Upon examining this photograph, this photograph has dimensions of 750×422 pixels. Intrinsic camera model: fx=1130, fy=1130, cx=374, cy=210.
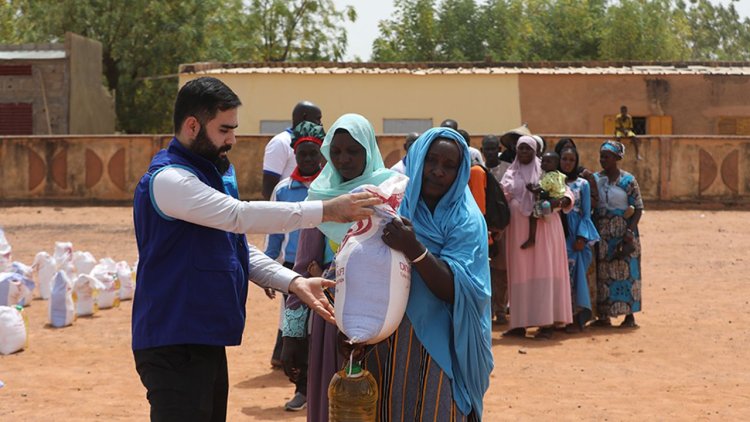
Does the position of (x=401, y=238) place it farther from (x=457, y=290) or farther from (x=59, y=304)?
(x=59, y=304)

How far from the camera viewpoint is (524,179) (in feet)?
31.8

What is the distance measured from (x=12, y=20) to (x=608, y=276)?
34.8 meters

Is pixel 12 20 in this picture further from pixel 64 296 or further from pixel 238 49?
pixel 64 296

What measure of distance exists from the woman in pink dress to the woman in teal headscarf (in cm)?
491

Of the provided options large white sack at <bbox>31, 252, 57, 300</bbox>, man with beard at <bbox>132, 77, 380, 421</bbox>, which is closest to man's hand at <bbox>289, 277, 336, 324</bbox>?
man with beard at <bbox>132, 77, 380, 421</bbox>

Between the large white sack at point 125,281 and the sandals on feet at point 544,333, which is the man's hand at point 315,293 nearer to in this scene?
the sandals on feet at point 544,333

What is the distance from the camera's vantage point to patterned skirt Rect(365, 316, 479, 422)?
3967 millimetres

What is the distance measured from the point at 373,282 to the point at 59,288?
7380 mm

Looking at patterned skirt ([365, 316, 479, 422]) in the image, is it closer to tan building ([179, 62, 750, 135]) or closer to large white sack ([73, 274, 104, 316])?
large white sack ([73, 274, 104, 316])

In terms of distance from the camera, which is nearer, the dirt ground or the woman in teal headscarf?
the woman in teal headscarf

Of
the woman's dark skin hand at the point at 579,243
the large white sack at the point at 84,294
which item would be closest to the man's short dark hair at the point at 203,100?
the woman's dark skin hand at the point at 579,243

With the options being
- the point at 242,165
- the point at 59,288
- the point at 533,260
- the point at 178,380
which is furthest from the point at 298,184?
the point at 242,165

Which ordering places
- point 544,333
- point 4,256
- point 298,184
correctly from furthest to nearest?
1. point 4,256
2. point 544,333
3. point 298,184

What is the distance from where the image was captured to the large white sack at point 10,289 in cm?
1024
